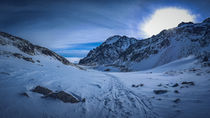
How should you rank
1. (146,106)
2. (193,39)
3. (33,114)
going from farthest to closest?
(193,39)
(146,106)
(33,114)

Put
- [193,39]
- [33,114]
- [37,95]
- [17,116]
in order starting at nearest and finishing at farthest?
[17,116] → [33,114] → [37,95] → [193,39]

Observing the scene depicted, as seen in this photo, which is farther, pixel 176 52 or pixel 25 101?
pixel 176 52

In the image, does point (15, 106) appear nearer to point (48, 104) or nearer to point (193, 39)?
point (48, 104)

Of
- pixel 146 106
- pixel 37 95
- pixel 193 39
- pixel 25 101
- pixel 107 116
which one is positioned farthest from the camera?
A: pixel 193 39

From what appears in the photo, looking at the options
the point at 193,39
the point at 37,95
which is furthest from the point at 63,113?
the point at 193,39

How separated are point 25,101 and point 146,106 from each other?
7.46 metres

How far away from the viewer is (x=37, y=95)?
557cm

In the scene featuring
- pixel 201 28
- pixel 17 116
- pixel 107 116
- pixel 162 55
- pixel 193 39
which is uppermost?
pixel 201 28

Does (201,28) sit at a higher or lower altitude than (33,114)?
higher

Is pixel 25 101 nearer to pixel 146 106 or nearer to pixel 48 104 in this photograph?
pixel 48 104

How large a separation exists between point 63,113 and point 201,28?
9648 cm

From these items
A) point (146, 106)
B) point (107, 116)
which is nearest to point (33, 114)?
point (107, 116)

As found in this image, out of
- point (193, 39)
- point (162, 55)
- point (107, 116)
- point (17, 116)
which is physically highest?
point (193, 39)

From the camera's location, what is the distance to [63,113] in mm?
4348
